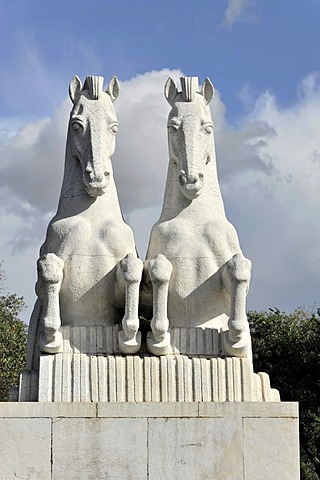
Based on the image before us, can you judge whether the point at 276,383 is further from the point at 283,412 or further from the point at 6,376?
the point at 283,412

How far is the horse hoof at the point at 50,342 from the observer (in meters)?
11.2

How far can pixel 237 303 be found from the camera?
11.4m

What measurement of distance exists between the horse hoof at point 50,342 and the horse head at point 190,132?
249 centimetres

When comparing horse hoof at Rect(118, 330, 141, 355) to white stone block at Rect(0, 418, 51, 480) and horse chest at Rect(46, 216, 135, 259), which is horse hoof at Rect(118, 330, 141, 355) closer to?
horse chest at Rect(46, 216, 135, 259)

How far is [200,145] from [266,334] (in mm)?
23844

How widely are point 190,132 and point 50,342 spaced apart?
3.21 metres

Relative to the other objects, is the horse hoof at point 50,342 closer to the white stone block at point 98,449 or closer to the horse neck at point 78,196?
the white stone block at point 98,449

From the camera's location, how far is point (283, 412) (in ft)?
36.5

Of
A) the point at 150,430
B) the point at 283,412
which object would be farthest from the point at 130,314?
the point at 283,412

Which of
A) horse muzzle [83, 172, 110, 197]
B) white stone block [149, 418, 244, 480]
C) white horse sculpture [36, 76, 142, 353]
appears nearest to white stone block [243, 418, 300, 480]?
white stone block [149, 418, 244, 480]

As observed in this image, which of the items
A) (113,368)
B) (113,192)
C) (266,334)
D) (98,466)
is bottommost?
(98,466)

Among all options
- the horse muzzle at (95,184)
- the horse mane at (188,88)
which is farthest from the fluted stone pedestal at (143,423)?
the horse mane at (188,88)

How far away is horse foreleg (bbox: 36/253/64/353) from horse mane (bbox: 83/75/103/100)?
2344 millimetres

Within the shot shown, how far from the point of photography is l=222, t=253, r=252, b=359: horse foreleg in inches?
447
